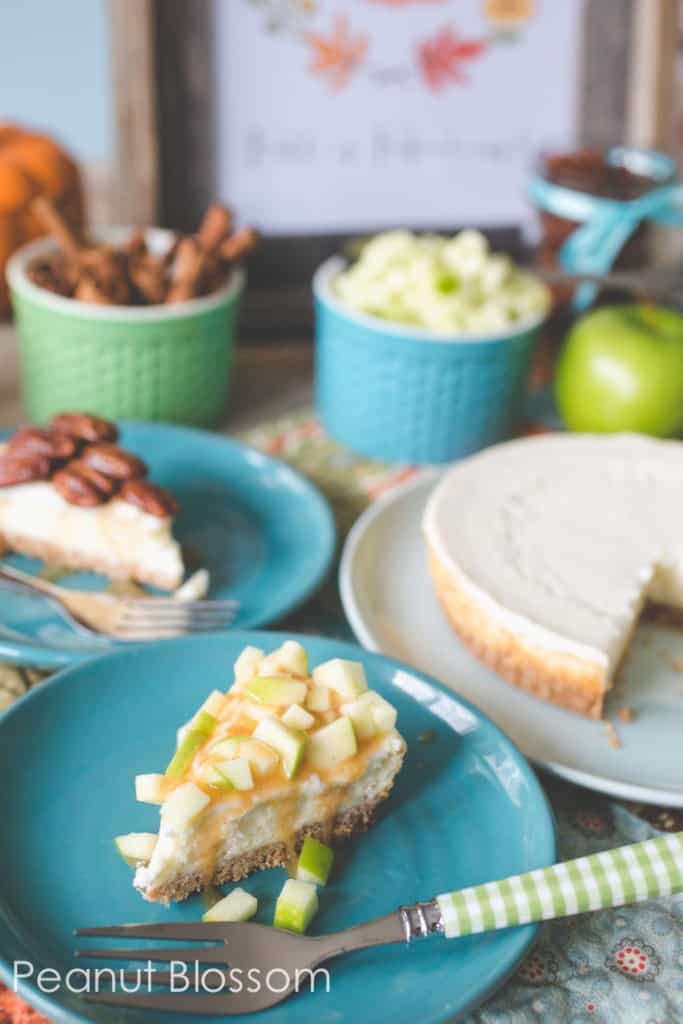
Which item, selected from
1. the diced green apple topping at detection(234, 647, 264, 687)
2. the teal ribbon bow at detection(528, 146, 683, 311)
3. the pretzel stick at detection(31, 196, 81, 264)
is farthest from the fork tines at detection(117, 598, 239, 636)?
the teal ribbon bow at detection(528, 146, 683, 311)

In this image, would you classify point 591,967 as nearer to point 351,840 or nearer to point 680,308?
point 351,840

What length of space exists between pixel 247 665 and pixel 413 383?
2.53ft

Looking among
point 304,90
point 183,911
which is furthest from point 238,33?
point 183,911

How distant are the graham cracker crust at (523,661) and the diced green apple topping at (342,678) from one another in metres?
0.27

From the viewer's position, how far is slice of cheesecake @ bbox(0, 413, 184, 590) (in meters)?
1.45

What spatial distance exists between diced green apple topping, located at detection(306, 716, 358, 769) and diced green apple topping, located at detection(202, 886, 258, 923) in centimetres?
14

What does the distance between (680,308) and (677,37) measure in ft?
1.79

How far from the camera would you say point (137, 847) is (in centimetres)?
101

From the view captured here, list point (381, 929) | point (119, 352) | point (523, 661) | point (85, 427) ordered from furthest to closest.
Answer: point (119, 352) < point (85, 427) < point (523, 661) < point (381, 929)

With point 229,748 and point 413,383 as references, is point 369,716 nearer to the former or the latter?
point 229,748

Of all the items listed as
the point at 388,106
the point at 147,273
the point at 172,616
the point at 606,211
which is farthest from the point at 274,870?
the point at 388,106

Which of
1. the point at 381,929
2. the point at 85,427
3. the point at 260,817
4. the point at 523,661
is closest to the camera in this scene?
the point at 381,929

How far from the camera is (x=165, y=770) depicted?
113 cm

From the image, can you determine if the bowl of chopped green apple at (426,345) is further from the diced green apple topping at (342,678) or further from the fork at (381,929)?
the fork at (381,929)
